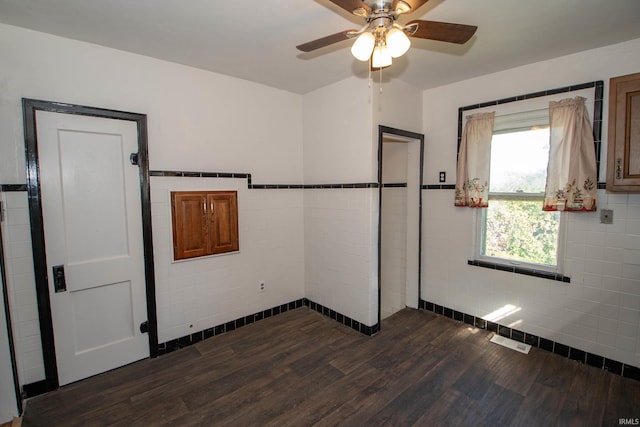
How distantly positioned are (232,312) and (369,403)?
1.63 metres

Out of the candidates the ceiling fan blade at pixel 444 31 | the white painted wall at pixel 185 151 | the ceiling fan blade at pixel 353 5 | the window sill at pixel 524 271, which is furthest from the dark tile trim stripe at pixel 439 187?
the ceiling fan blade at pixel 353 5

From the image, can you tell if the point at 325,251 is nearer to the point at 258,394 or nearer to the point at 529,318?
the point at 258,394

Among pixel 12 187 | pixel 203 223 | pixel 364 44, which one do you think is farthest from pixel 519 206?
pixel 12 187

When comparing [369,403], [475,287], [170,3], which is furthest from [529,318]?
[170,3]

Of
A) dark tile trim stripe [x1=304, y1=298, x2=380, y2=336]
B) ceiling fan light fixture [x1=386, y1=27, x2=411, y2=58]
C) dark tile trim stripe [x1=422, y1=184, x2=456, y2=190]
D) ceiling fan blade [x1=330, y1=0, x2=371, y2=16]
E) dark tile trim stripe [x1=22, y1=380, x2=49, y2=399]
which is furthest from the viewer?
dark tile trim stripe [x1=422, y1=184, x2=456, y2=190]

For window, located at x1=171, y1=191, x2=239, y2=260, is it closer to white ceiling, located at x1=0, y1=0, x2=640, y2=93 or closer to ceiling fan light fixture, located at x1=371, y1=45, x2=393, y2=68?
white ceiling, located at x1=0, y1=0, x2=640, y2=93

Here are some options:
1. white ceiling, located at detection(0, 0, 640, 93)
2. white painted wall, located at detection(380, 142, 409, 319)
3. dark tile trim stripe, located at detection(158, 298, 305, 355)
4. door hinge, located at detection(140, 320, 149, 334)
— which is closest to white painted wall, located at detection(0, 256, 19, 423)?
door hinge, located at detection(140, 320, 149, 334)

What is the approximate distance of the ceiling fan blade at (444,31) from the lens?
4.73 ft

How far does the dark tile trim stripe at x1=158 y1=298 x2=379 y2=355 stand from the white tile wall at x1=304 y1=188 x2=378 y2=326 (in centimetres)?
6

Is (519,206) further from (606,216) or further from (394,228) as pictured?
(394,228)

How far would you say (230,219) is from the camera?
9.67 ft

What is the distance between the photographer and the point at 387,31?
1551mm

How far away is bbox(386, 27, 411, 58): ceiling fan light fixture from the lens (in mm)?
1410

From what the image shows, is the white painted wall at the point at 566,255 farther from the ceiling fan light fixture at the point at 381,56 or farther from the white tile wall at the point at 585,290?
the ceiling fan light fixture at the point at 381,56
